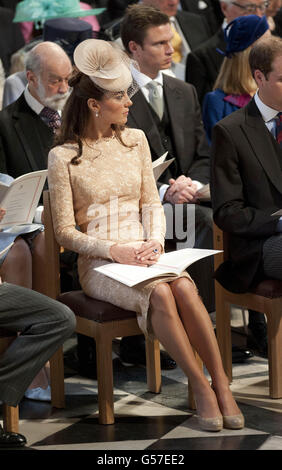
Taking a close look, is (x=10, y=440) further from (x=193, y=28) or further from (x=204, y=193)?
(x=193, y=28)

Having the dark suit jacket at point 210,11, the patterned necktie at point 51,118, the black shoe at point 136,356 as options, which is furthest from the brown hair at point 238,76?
the dark suit jacket at point 210,11

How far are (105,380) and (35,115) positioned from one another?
163 cm

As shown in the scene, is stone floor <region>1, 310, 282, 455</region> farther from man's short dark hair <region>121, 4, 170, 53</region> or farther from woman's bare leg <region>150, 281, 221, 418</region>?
man's short dark hair <region>121, 4, 170, 53</region>

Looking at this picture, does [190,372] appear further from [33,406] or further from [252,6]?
[252,6]

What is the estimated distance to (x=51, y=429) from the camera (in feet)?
13.4

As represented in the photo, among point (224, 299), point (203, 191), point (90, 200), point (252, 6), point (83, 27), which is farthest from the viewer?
point (252, 6)

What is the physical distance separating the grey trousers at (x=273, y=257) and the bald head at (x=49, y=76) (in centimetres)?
141

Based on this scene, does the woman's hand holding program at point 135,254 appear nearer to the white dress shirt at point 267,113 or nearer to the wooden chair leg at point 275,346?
the wooden chair leg at point 275,346

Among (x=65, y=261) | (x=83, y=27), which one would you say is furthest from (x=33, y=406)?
(x=83, y=27)

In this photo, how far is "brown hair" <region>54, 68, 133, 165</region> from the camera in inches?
169

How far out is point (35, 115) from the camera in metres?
5.04

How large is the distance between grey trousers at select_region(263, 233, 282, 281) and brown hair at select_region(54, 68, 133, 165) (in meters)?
1.00

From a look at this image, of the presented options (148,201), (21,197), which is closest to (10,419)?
(21,197)

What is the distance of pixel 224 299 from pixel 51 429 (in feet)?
3.67
